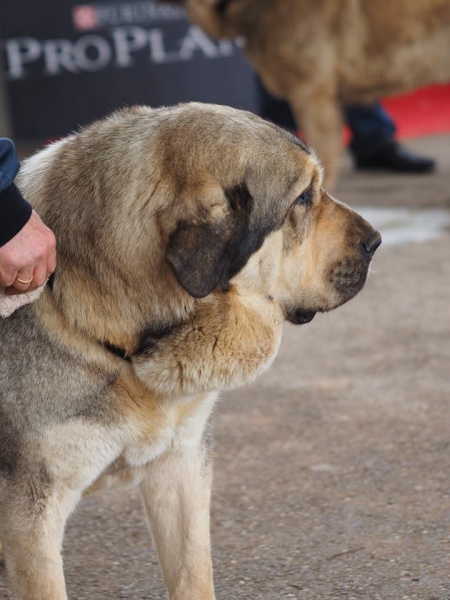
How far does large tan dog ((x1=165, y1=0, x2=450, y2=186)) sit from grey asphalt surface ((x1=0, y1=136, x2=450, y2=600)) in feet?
8.33

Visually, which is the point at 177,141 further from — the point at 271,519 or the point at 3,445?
the point at 271,519

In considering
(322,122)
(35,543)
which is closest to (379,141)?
(322,122)

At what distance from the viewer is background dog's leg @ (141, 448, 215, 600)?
8.98 ft

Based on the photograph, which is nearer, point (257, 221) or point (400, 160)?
point (257, 221)

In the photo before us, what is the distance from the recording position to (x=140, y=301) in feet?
8.24

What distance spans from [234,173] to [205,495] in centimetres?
93

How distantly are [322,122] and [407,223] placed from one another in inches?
39.4

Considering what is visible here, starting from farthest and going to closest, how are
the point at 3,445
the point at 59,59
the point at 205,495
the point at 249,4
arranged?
the point at 59,59
the point at 249,4
the point at 205,495
the point at 3,445

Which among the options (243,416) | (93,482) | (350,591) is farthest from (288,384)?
(93,482)

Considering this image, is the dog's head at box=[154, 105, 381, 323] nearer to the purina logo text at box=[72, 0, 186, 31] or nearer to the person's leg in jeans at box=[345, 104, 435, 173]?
the person's leg in jeans at box=[345, 104, 435, 173]

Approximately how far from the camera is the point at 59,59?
966 cm

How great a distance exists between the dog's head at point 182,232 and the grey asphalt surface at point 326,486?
799 millimetres

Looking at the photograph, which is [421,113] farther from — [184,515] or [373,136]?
[184,515]

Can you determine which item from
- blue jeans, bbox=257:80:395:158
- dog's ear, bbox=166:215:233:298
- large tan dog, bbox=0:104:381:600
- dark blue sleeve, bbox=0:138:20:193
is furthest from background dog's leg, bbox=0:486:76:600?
blue jeans, bbox=257:80:395:158
